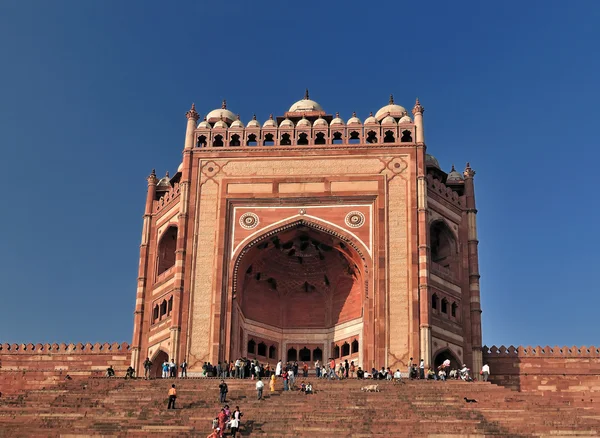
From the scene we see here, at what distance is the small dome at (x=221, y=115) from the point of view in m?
43.8

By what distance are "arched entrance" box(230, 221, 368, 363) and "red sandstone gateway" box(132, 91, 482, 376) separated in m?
0.05

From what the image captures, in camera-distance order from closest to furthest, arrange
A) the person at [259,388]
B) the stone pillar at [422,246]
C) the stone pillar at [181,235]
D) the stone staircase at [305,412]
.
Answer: the stone staircase at [305,412] < the person at [259,388] < the stone pillar at [422,246] < the stone pillar at [181,235]

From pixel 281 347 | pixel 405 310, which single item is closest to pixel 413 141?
pixel 405 310

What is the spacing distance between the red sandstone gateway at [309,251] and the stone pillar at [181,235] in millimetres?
55

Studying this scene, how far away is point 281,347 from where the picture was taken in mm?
42000

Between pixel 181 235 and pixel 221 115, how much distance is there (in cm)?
700

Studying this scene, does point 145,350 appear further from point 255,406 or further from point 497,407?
point 497,407

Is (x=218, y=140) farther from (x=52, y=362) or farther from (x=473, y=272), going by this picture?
(x=473, y=272)

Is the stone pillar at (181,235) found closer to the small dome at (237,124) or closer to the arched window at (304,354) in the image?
the small dome at (237,124)

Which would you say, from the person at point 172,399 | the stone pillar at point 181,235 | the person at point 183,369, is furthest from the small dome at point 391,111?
the person at point 172,399

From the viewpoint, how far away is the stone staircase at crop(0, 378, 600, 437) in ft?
84.9

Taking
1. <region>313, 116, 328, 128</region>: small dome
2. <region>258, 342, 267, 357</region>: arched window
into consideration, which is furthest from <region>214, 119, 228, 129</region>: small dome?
<region>258, 342, 267, 357</region>: arched window

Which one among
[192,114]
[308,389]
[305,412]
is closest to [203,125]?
[192,114]

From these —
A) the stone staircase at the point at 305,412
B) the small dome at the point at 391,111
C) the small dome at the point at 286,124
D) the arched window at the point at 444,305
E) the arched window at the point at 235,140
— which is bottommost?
the stone staircase at the point at 305,412
